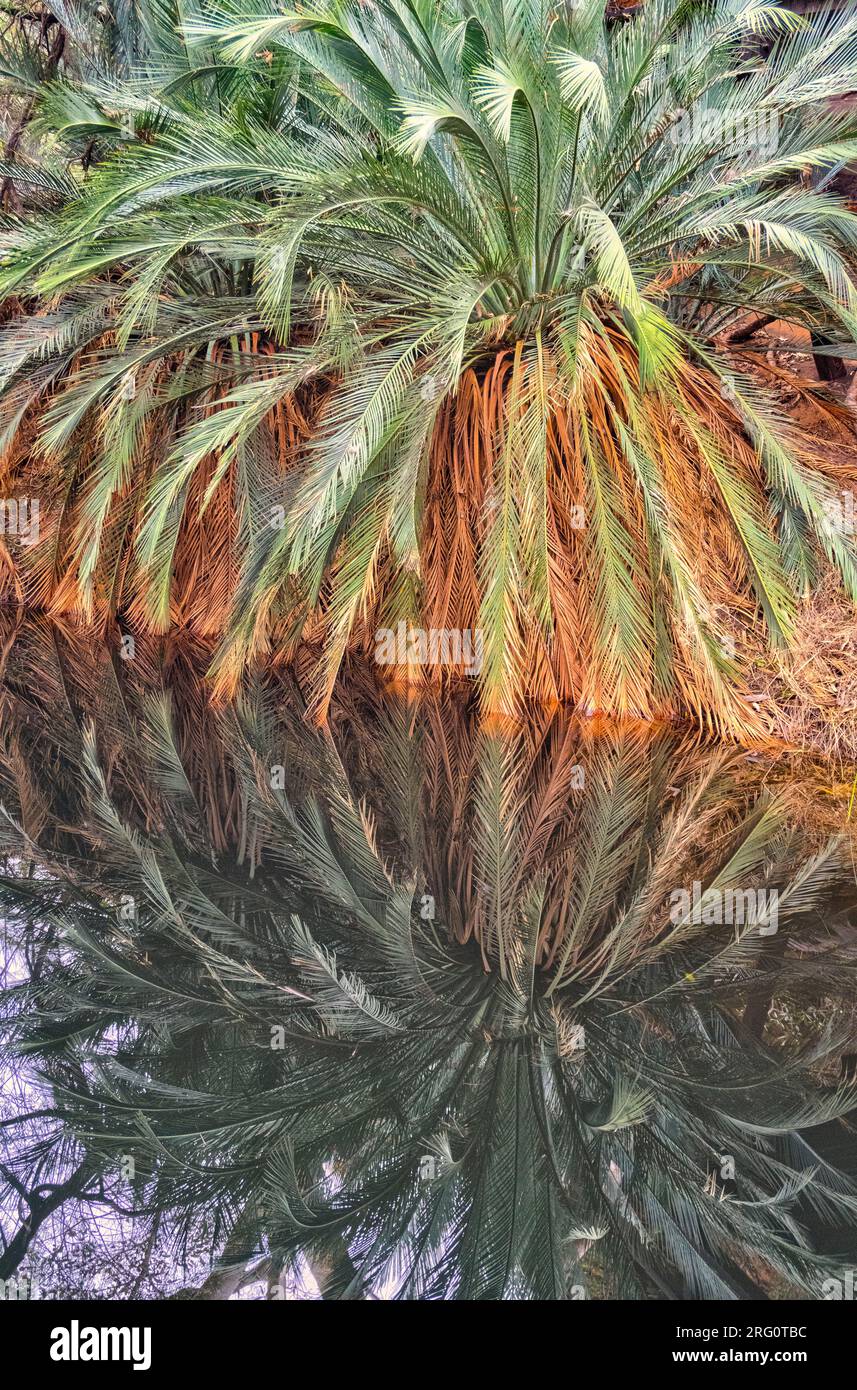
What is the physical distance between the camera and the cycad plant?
670 centimetres

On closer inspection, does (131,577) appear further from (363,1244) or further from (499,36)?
(363,1244)

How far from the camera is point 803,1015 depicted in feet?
12.0

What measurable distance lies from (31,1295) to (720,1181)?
1.50 meters

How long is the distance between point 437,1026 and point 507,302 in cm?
545

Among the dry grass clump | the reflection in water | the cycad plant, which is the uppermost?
the cycad plant

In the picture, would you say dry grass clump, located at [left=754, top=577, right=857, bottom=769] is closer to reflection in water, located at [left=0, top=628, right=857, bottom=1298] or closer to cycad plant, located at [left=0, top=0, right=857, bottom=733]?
cycad plant, located at [left=0, top=0, right=857, bottom=733]

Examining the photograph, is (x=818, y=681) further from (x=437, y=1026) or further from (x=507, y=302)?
(x=437, y=1026)

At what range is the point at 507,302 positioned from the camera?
306 inches

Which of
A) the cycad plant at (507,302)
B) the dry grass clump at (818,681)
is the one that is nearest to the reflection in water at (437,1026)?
the dry grass clump at (818,681)

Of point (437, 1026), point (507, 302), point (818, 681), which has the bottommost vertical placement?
point (437, 1026)

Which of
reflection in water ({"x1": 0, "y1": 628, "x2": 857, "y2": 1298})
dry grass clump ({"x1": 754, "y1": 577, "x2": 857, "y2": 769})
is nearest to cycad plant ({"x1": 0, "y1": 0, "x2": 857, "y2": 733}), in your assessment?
dry grass clump ({"x1": 754, "y1": 577, "x2": 857, "y2": 769})

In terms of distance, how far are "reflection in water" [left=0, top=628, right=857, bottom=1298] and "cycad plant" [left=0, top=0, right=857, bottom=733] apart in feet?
4.60

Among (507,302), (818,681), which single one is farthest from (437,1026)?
(507,302)

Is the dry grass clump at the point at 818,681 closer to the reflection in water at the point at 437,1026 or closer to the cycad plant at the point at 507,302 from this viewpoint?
the cycad plant at the point at 507,302
